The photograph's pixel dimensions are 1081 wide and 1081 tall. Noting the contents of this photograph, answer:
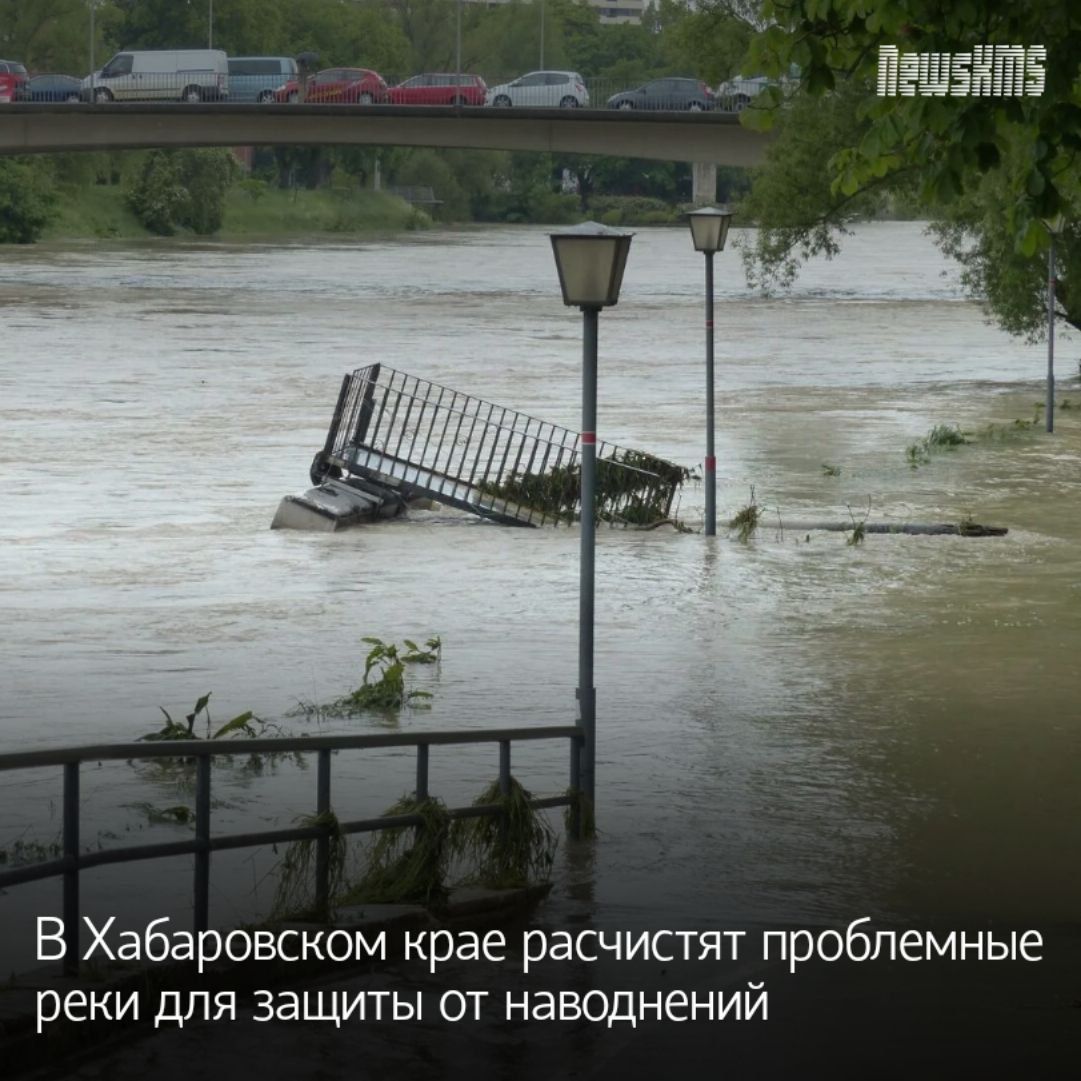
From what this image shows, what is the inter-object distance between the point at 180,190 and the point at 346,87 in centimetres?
2599

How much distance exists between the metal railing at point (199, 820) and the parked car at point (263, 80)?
67.0 m

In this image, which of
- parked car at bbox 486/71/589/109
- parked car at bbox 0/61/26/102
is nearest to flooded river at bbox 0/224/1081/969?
parked car at bbox 486/71/589/109

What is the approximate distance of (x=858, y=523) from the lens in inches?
871

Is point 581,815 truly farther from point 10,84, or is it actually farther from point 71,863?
point 10,84

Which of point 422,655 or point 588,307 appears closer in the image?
point 588,307

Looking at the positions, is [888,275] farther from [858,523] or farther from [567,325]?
[858,523]

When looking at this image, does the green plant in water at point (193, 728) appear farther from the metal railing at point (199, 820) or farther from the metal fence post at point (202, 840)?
the metal fence post at point (202, 840)

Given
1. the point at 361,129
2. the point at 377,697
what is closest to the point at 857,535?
the point at 377,697

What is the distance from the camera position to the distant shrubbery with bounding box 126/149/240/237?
97375 millimetres

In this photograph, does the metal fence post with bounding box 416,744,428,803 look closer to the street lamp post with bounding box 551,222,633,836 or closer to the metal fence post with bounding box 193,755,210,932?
the metal fence post with bounding box 193,755,210,932

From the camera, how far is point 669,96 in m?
69.2

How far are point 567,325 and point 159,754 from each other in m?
47.4

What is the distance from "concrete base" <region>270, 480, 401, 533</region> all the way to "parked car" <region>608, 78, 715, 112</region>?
157 ft

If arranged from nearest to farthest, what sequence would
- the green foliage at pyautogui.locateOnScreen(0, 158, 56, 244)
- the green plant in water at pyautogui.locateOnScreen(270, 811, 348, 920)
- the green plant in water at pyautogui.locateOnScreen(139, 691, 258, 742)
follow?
the green plant in water at pyautogui.locateOnScreen(270, 811, 348, 920) → the green plant in water at pyautogui.locateOnScreen(139, 691, 258, 742) → the green foliage at pyautogui.locateOnScreen(0, 158, 56, 244)
